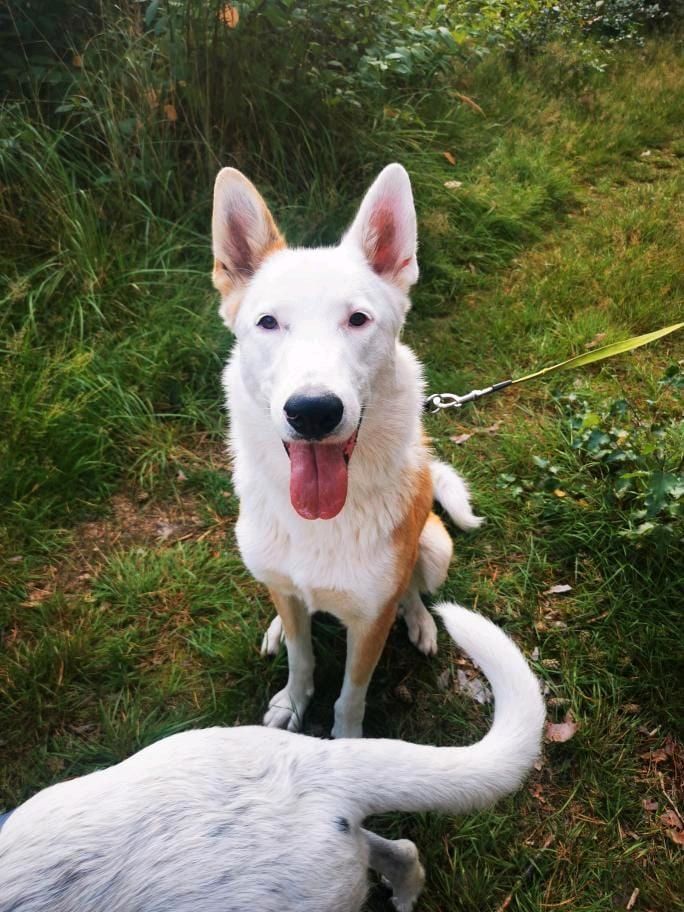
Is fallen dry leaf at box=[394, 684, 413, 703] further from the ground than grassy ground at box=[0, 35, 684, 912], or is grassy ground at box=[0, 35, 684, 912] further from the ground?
grassy ground at box=[0, 35, 684, 912]

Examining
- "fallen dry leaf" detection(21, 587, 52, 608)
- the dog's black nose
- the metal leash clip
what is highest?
the dog's black nose

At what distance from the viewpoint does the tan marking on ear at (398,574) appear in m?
1.97

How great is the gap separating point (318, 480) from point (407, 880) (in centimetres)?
127

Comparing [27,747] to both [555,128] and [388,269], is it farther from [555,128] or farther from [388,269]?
Result: [555,128]

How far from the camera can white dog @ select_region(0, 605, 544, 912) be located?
1.23 metres

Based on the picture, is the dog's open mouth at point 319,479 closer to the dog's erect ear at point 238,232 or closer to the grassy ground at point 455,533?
the dog's erect ear at point 238,232

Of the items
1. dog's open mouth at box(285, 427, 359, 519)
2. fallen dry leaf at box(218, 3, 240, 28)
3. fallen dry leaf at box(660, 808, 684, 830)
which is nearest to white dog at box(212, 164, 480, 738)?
dog's open mouth at box(285, 427, 359, 519)

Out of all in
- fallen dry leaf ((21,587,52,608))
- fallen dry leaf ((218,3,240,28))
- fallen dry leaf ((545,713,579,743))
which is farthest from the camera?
fallen dry leaf ((218,3,240,28))

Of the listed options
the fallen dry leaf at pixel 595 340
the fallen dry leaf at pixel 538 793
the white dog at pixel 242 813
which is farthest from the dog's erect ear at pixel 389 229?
the fallen dry leaf at pixel 595 340

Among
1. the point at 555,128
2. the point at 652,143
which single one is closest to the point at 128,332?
the point at 555,128

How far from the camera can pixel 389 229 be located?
1988 mm

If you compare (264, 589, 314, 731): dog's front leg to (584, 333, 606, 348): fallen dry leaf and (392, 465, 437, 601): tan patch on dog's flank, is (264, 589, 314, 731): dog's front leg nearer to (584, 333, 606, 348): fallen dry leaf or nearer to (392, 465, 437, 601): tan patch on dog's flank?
(392, 465, 437, 601): tan patch on dog's flank

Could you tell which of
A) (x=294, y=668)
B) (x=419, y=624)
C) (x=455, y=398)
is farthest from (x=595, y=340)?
(x=294, y=668)

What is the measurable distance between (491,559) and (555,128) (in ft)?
16.6
